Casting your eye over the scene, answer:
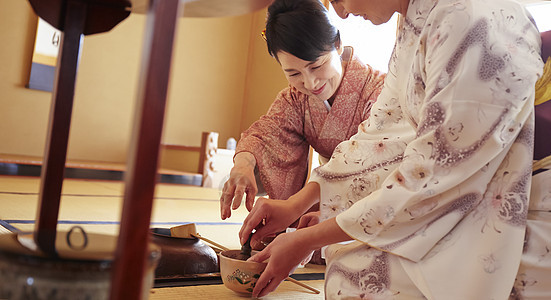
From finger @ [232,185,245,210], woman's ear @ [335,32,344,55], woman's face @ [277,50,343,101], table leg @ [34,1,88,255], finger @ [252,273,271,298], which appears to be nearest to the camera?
table leg @ [34,1,88,255]

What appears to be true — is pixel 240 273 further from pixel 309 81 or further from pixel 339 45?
pixel 339 45

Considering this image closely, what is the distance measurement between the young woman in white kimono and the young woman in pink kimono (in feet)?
3.31

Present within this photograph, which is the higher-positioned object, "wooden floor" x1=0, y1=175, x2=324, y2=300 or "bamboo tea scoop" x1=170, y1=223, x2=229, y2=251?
"bamboo tea scoop" x1=170, y1=223, x2=229, y2=251

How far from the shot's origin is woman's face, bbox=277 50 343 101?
2303 mm

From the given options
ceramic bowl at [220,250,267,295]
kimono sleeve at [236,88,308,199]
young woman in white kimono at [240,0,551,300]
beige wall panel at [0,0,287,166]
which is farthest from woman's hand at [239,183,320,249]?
beige wall panel at [0,0,287,166]

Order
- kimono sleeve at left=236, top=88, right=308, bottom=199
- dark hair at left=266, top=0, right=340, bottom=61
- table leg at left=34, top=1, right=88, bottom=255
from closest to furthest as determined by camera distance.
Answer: table leg at left=34, top=1, right=88, bottom=255 → dark hair at left=266, top=0, right=340, bottom=61 → kimono sleeve at left=236, top=88, right=308, bottom=199

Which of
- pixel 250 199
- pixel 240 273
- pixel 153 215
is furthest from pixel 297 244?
pixel 153 215

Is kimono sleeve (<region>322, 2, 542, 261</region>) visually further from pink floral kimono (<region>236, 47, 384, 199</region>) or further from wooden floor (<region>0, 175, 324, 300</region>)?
pink floral kimono (<region>236, 47, 384, 199</region>)

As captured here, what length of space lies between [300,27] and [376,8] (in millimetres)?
724

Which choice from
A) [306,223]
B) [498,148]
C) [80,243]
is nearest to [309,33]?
[306,223]

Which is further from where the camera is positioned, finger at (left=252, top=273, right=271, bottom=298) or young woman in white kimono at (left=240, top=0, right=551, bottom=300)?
finger at (left=252, top=273, right=271, bottom=298)

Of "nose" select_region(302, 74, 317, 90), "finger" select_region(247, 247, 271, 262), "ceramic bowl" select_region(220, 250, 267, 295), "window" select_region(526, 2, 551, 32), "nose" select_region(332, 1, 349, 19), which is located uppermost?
"window" select_region(526, 2, 551, 32)

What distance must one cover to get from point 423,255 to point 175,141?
663cm

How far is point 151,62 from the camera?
2.04 feet
